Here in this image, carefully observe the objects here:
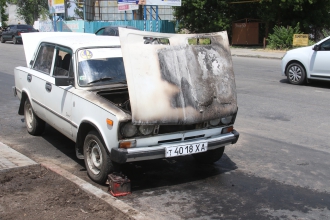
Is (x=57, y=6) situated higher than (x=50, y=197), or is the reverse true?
(x=57, y=6)

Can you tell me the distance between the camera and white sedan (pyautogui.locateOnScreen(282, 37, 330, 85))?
12.1m

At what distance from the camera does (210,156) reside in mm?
5992

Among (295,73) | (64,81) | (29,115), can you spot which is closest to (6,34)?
(295,73)

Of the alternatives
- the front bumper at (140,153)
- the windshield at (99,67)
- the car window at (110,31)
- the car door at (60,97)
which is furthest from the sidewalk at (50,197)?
the car window at (110,31)

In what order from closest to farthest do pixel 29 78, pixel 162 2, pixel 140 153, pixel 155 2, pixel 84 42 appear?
1. pixel 140 153
2. pixel 84 42
3. pixel 29 78
4. pixel 162 2
5. pixel 155 2

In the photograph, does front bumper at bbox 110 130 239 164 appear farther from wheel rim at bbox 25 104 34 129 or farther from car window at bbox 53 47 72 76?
wheel rim at bbox 25 104 34 129

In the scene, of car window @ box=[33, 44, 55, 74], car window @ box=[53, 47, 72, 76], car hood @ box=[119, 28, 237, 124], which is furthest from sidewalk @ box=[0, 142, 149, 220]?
car window @ box=[33, 44, 55, 74]

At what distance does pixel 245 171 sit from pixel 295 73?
7.80m

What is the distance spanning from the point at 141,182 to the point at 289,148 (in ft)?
8.75

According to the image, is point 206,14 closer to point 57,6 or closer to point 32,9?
point 57,6

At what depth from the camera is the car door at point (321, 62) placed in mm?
11992

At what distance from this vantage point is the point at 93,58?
5.86 metres

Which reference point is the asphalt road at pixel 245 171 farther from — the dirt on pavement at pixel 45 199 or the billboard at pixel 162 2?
the billboard at pixel 162 2

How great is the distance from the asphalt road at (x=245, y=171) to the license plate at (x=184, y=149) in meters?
0.48
